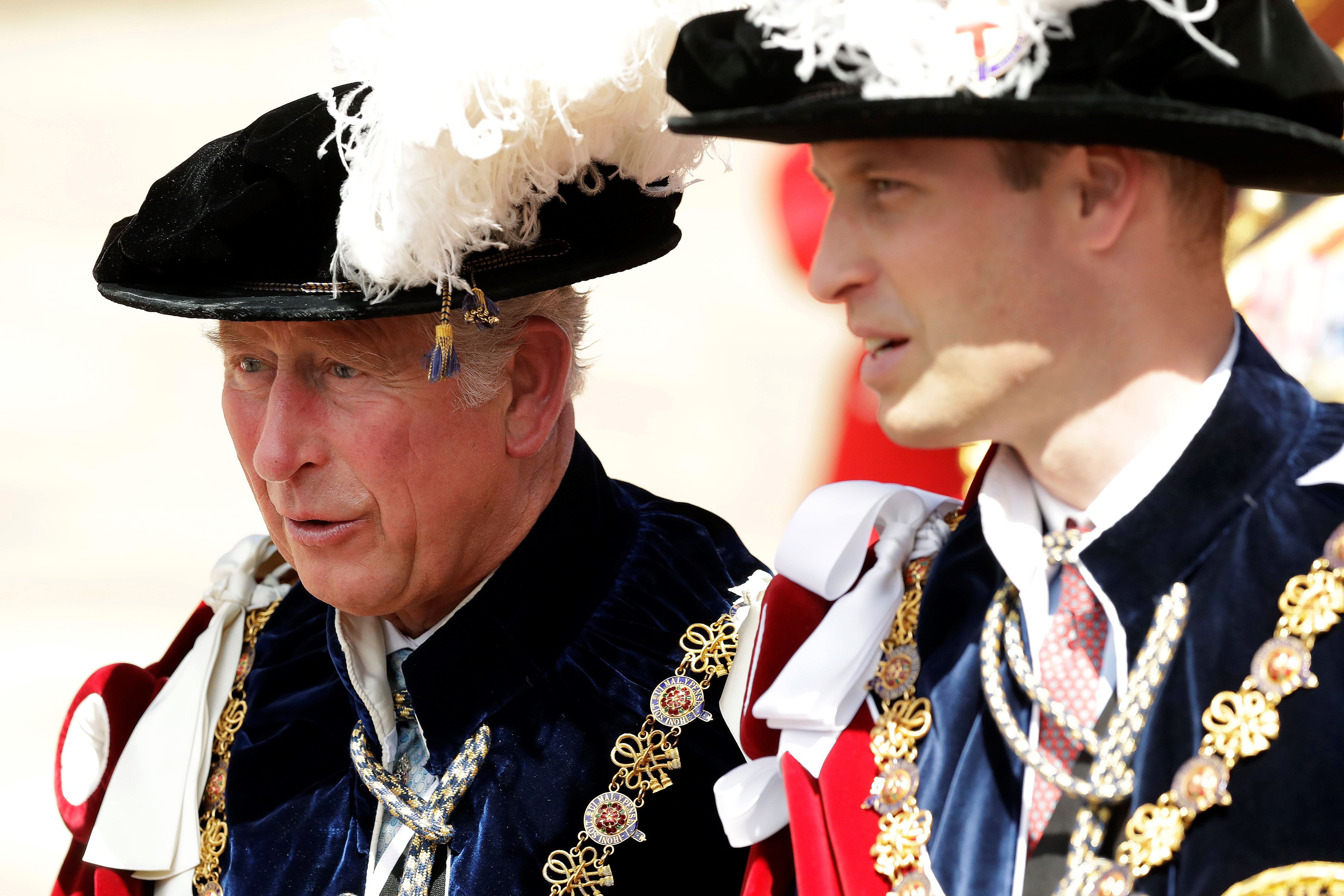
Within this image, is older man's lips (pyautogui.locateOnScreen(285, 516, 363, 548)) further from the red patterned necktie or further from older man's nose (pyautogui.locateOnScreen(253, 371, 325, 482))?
the red patterned necktie

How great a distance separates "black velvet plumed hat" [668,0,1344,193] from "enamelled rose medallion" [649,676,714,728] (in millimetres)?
905

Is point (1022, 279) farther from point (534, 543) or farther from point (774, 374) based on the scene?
point (774, 374)

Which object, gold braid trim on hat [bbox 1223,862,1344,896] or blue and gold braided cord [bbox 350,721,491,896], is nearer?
gold braid trim on hat [bbox 1223,862,1344,896]

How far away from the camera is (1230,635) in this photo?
1236 millimetres

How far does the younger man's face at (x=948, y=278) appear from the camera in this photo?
123cm

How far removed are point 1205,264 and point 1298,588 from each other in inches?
12.4

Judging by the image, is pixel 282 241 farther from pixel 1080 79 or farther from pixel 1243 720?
pixel 1243 720

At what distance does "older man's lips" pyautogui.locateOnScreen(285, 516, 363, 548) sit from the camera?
186 cm

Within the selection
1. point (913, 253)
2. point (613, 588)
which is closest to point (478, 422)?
point (613, 588)

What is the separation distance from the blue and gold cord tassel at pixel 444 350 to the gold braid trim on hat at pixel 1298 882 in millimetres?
1099

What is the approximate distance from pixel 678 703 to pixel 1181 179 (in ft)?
3.28

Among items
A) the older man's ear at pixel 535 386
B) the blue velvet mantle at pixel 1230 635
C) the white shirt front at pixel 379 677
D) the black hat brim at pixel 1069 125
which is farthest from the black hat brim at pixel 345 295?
the blue velvet mantle at pixel 1230 635

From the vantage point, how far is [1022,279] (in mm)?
1234

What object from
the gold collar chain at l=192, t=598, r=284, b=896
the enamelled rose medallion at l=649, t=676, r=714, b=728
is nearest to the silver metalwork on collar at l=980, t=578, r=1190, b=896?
the enamelled rose medallion at l=649, t=676, r=714, b=728
